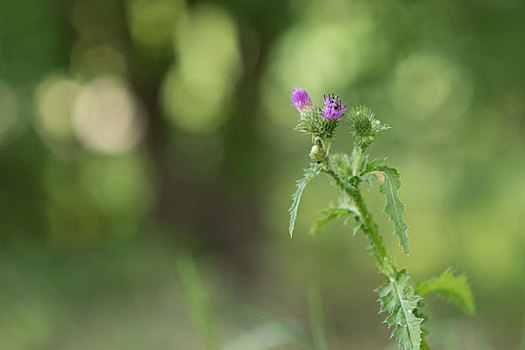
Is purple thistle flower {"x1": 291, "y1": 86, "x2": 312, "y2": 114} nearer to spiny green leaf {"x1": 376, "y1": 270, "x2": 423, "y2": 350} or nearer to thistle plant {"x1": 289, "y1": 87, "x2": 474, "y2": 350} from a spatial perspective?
thistle plant {"x1": 289, "y1": 87, "x2": 474, "y2": 350}

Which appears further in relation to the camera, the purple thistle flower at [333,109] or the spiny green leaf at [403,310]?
the purple thistle flower at [333,109]

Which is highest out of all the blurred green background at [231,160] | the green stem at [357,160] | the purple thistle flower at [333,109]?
the blurred green background at [231,160]

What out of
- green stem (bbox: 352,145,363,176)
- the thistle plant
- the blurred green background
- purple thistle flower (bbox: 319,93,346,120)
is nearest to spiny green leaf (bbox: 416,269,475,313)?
the thistle plant

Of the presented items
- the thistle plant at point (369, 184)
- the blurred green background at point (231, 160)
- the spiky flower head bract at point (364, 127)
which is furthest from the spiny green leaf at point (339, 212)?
the blurred green background at point (231, 160)

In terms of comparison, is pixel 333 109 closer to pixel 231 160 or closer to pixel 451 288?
pixel 451 288

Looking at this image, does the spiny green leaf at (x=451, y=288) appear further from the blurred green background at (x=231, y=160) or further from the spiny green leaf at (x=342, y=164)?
the blurred green background at (x=231, y=160)

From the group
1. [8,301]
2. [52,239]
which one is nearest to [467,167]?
[8,301]

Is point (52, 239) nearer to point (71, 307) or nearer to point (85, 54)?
point (71, 307)

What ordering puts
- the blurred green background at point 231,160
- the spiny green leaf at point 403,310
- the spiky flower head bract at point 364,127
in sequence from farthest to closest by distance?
the blurred green background at point 231,160, the spiky flower head bract at point 364,127, the spiny green leaf at point 403,310
